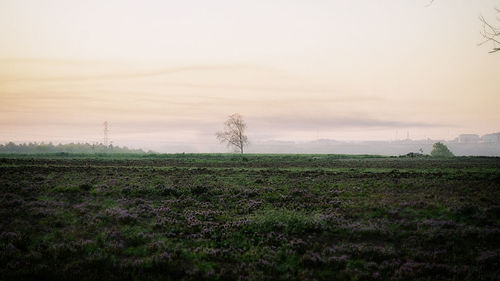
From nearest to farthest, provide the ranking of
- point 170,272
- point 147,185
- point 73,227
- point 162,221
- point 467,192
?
point 170,272, point 73,227, point 162,221, point 467,192, point 147,185

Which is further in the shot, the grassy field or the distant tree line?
the distant tree line

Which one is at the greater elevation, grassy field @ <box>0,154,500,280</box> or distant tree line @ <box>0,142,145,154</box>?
distant tree line @ <box>0,142,145,154</box>

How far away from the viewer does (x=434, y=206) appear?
17.6m

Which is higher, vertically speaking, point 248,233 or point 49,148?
point 49,148

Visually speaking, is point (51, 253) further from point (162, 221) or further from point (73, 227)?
point (162, 221)

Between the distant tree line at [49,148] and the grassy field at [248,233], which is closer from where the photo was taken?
Answer: the grassy field at [248,233]

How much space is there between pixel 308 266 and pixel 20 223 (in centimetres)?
1510

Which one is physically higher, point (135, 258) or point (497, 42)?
point (497, 42)

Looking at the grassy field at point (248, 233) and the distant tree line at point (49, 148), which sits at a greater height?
the distant tree line at point (49, 148)

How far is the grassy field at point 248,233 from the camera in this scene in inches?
410

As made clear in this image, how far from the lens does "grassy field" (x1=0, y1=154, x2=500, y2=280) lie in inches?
410

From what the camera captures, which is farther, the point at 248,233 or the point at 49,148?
the point at 49,148

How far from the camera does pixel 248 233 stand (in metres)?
14.4

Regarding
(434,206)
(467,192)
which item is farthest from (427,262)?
(467,192)
